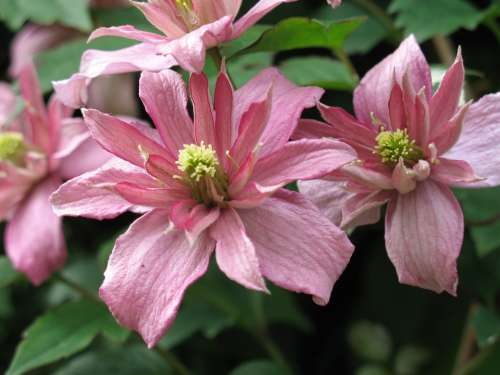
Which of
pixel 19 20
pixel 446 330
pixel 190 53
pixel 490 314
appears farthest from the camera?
pixel 446 330

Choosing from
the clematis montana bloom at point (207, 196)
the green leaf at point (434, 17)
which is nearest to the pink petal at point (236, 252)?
the clematis montana bloom at point (207, 196)

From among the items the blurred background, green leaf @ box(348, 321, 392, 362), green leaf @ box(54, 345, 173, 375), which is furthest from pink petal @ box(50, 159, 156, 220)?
green leaf @ box(348, 321, 392, 362)

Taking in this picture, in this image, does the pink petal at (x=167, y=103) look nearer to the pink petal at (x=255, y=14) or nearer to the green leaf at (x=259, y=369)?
the pink petal at (x=255, y=14)

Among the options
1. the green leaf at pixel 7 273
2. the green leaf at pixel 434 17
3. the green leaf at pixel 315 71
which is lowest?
the green leaf at pixel 7 273

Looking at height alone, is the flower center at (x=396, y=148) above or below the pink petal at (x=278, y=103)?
below

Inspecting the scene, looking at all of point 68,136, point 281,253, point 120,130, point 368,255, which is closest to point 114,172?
point 120,130

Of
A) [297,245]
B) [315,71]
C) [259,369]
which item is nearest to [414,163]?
[297,245]

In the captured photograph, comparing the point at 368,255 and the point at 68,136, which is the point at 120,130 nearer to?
the point at 68,136
